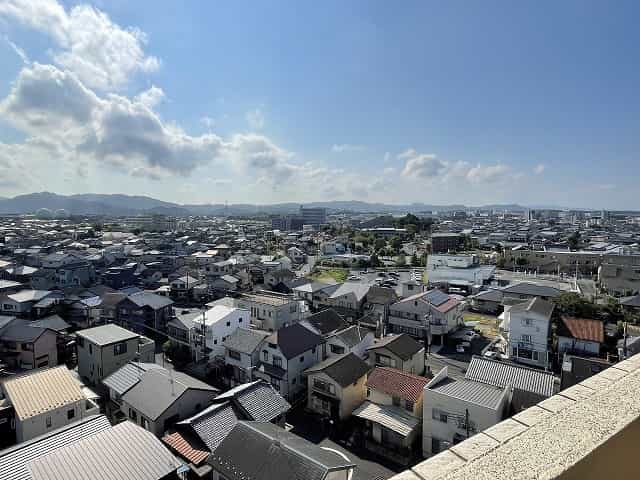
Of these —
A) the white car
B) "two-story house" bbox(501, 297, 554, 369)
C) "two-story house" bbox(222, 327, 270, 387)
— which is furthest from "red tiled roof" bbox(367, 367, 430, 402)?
the white car

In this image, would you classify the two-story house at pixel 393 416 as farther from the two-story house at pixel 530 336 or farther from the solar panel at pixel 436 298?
the solar panel at pixel 436 298

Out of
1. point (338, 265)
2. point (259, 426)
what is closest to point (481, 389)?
point (259, 426)

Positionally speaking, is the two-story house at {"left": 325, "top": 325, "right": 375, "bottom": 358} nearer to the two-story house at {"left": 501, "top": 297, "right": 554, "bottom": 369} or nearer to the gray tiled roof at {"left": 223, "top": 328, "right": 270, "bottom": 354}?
the gray tiled roof at {"left": 223, "top": 328, "right": 270, "bottom": 354}

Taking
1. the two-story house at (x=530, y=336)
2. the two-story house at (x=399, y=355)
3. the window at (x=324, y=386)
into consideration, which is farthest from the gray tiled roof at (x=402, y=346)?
the two-story house at (x=530, y=336)

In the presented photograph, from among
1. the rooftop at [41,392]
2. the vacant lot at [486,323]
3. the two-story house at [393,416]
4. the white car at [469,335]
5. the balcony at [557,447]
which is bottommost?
the vacant lot at [486,323]

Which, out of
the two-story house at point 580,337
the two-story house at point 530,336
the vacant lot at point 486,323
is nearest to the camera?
the two-story house at point 580,337

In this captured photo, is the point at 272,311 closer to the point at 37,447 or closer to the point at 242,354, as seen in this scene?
the point at 242,354

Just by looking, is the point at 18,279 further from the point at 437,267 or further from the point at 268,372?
the point at 437,267
